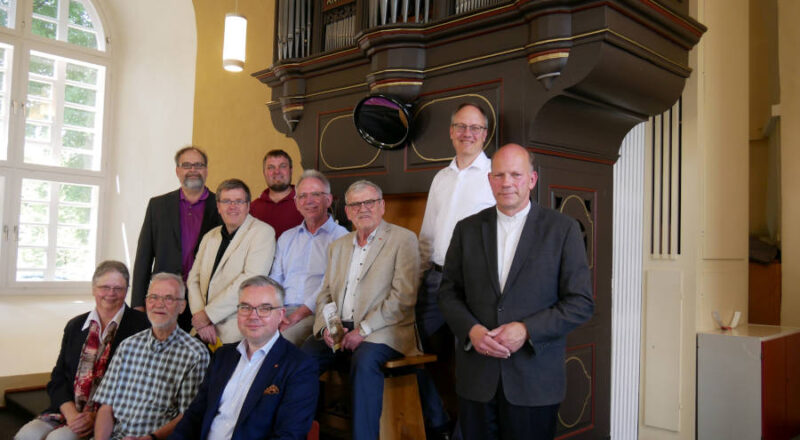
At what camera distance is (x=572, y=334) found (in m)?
3.57

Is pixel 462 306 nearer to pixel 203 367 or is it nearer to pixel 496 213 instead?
pixel 496 213

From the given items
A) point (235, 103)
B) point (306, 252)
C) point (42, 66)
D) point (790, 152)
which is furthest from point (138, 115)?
point (790, 152)

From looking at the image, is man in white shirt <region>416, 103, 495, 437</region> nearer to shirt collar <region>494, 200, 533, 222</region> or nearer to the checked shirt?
shirt collar <region>494, 200, 533, 222</region>

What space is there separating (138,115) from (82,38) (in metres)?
1.48

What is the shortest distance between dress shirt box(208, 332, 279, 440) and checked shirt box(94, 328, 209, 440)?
35cm

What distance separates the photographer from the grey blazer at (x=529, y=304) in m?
2.25

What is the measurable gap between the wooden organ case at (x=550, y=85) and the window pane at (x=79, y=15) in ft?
21.8

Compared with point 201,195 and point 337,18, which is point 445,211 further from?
point 337,18

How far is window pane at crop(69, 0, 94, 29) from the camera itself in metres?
9.34

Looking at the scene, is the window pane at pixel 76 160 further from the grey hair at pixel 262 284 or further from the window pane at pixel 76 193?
the grey hair at pixel 262 284

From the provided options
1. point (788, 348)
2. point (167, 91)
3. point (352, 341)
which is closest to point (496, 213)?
point (352, 341)

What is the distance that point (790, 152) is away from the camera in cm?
533

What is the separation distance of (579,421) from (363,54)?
267cm

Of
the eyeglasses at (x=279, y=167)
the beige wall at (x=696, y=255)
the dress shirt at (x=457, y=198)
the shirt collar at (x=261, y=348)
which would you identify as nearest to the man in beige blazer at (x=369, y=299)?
the dress shirt at (x=457, y=198)
